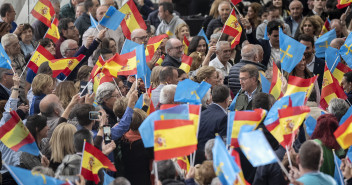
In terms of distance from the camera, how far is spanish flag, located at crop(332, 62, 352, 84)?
13078 millimetres

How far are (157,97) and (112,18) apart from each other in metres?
2.97

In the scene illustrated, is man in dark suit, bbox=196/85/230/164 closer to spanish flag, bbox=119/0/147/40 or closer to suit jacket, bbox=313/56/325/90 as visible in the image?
suit jacket, bbox=313/56/325/90

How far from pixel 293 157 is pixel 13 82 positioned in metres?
5.32

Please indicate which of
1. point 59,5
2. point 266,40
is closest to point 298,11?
point 266,40

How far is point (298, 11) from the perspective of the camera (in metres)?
17.5

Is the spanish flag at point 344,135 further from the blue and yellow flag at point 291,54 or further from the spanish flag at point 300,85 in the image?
the blue and yellow flag at point 291,54

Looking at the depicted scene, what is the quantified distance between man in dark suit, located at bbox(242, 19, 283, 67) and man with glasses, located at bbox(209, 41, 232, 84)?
0.89 metres

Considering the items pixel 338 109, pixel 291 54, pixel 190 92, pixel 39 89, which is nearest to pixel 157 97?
pixel 190 92

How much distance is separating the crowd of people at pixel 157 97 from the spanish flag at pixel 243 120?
16.0 inches

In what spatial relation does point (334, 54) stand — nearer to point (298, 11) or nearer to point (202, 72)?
point (202, 72)

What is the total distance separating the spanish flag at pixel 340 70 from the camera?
13.1 metres

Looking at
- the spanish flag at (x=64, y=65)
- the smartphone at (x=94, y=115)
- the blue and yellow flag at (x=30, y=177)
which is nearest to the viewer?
the blue and yellow flag at (x=30, y=177)

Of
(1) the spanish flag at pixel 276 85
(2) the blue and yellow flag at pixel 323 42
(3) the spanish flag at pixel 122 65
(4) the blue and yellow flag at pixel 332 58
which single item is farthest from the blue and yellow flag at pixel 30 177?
(2) the blue and yellow flag at pixel 323 42

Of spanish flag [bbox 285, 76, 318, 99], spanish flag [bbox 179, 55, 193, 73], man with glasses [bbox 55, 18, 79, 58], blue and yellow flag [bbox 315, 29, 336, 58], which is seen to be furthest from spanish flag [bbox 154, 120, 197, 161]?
man with glasses [bbox 55, 18, 79, 58]
